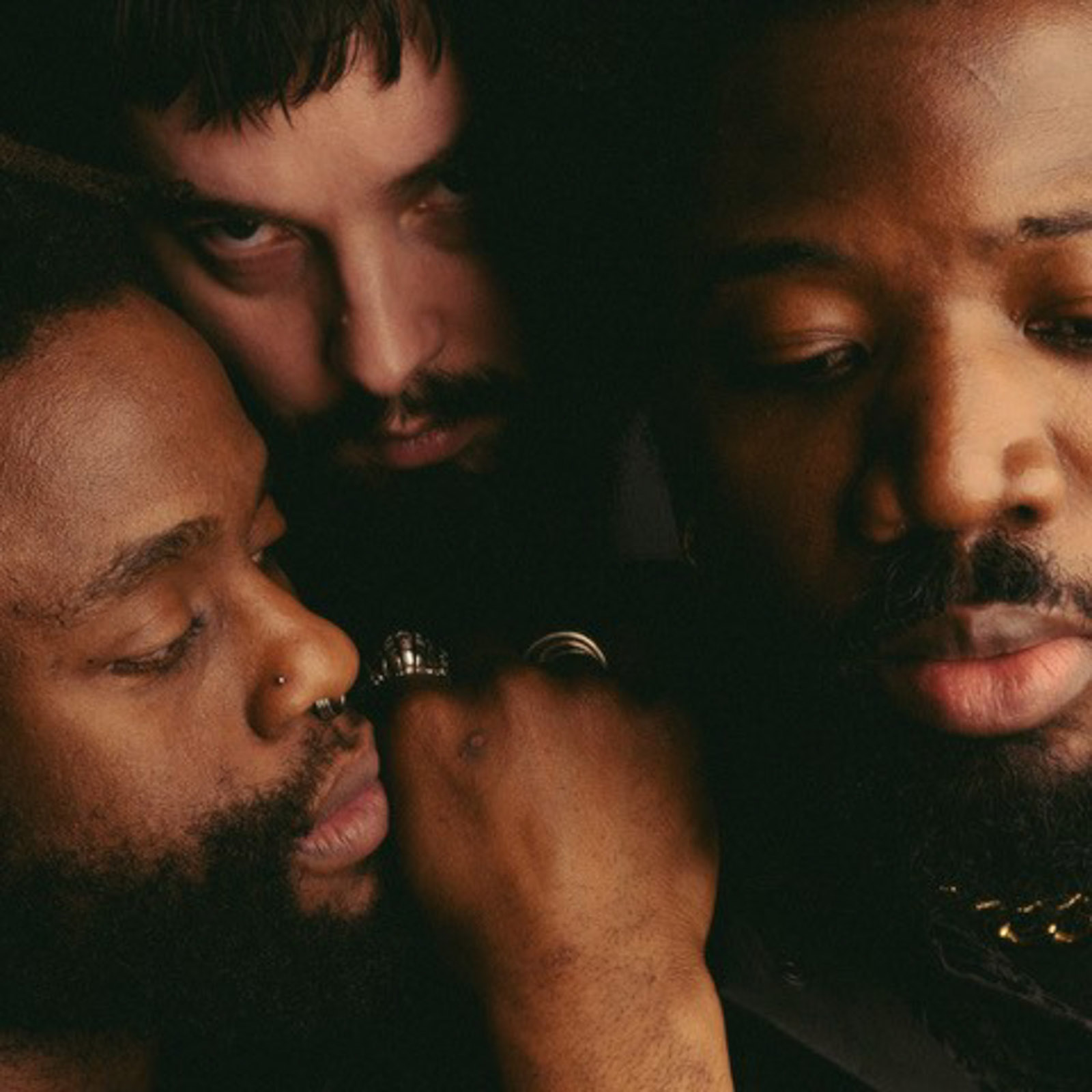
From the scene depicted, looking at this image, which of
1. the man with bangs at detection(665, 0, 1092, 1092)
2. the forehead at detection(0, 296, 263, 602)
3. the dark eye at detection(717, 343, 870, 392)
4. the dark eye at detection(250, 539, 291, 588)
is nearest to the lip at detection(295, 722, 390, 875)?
the dark eye at detection(250, 539, 291, 588)

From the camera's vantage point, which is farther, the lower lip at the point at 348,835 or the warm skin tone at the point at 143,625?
the lower lip at the point at 348,835

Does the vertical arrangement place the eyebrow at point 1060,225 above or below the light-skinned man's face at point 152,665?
above

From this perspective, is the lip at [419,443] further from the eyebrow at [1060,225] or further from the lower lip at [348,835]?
the eyebrow at [1060,225]

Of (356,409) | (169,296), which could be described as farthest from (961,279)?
(169,296)

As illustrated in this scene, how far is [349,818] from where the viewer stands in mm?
1414

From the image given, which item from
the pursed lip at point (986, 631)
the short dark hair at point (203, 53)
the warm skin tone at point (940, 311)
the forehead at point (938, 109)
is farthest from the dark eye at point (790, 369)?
the short dark hair at point (203, 53)

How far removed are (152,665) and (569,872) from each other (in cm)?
43

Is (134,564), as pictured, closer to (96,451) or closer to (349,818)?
(96,451)

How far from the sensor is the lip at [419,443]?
165 cm

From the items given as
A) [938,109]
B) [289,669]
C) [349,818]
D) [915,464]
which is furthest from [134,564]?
[938,109]

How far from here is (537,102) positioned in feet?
5.24

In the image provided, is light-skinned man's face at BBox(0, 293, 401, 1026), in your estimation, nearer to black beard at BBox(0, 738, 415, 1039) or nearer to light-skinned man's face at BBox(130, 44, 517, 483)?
black beard at BBox(0, 738, 415, 1039)

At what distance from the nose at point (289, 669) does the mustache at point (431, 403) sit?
30 centimetres

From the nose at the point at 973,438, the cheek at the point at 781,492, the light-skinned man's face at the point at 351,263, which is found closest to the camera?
the nose at the point at 973,438
